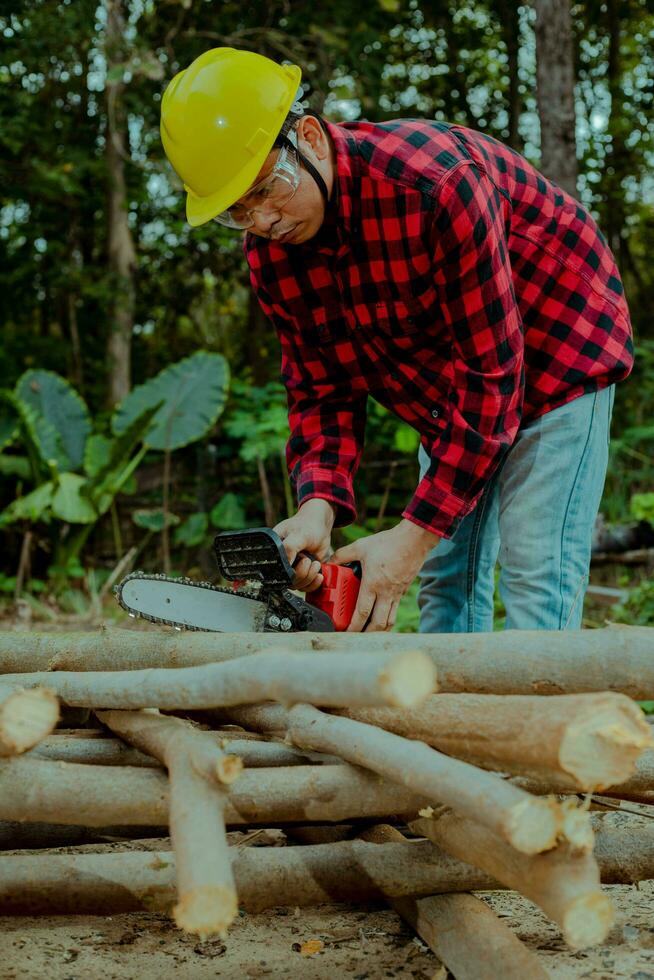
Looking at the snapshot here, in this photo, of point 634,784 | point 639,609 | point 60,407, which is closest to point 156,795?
point 634,784

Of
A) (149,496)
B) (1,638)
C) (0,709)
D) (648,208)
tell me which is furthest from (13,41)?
(648,208)

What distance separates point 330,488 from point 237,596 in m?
0.54

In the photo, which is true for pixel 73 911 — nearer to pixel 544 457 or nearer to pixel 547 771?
pixel 547 771

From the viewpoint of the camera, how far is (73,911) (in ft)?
6.58

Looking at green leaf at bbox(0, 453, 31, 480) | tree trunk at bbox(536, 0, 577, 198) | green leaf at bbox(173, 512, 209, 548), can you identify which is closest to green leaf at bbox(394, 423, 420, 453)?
green leaf at bbox(173, 512, 209, 548)

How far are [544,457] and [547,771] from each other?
4.04 feet

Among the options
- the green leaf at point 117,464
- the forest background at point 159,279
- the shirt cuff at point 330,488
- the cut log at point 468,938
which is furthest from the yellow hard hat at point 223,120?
the green leaf at point 117,464

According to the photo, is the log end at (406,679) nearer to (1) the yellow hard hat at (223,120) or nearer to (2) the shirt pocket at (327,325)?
(1) the yellow hard hat at (223,120)

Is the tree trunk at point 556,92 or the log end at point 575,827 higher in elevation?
the tree trunk at point 556,92

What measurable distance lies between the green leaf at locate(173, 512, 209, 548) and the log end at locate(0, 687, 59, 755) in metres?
5.57

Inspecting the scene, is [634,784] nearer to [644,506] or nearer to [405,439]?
[644,506]

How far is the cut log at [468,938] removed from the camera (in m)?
1.64

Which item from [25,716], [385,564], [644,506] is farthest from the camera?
[644,506]

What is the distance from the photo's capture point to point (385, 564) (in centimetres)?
249
